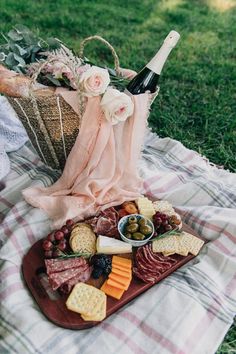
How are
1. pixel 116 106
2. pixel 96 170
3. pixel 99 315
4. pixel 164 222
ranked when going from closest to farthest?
pixel 99 315 → pixel 116 106 → pixel 164 222 → pixel 96 170

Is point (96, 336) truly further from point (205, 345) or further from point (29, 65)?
point (29, 65)

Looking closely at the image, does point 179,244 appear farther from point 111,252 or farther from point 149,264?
point 111,252

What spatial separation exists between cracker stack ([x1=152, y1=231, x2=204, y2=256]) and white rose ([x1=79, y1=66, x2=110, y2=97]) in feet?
2.04

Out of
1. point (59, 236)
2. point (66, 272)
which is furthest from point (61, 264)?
point (59, 236)

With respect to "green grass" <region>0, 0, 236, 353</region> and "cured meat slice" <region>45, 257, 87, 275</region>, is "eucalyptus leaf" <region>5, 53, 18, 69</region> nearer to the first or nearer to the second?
"cured meat slice" <region>45, 257, 87, 275</region>

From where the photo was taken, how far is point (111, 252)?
177 centimetres

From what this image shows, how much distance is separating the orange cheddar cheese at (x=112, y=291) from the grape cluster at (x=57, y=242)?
21 cm

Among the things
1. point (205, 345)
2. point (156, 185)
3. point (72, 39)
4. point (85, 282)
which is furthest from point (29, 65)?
point (72, 39)

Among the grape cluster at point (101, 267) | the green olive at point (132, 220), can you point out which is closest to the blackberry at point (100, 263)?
the grape cluster at point (101, 267)

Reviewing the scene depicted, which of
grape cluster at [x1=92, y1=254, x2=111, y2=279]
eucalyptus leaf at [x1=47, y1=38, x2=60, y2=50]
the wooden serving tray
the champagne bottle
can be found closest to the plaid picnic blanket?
the wooden serving tray

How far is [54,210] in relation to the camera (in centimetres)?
197

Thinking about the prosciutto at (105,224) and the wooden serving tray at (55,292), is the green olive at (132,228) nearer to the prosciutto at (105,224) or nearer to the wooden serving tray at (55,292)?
the prosciutto at (105,224)

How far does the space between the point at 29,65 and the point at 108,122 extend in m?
0.44

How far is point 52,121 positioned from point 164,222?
2.06 feet
